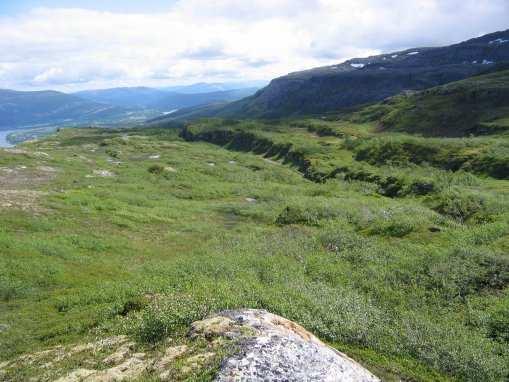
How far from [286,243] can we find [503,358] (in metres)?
24.5

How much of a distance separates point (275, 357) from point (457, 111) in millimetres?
144105

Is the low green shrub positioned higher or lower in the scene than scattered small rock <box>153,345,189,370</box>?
lower

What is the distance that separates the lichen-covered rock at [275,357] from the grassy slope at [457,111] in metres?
114

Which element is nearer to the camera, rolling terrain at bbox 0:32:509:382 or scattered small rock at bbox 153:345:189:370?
scattered small rock at bbox 153:345:189:370

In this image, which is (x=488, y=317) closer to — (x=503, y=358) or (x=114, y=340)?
(x=503, y=358)

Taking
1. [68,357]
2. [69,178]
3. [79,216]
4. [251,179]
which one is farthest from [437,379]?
[251,179]

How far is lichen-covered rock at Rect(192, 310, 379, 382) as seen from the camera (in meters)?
13.9

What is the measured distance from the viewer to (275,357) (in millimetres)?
14648

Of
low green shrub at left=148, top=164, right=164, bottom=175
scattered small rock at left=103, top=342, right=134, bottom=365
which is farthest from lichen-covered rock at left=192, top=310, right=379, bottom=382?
low green shrub at left=148, top=164, right=164, bottom=175

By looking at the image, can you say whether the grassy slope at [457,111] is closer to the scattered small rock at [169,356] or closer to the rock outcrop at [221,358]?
the rock outcrop at [221,358]

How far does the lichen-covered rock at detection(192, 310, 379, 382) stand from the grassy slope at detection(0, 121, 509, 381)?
297 cm

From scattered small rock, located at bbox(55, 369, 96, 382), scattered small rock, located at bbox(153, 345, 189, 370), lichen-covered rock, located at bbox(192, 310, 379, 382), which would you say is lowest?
scattered small rock, located at bbox(55, 369, 96, 382)

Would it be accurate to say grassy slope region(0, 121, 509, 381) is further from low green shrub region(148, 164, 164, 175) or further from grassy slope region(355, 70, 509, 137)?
grassy slope region(355, 70, 509, 137)

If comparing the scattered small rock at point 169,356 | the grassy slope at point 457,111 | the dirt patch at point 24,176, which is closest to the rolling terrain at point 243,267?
the scattered small rock at point 169,356
